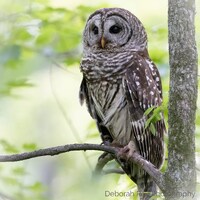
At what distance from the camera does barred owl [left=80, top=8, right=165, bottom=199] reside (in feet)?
15.5

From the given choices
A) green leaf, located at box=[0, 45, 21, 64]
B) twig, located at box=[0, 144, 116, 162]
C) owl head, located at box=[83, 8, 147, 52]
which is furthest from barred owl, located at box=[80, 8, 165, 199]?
twig, located at box=[0, 144, 116, 162]

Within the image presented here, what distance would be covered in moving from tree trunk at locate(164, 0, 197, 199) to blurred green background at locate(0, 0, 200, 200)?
168 mm

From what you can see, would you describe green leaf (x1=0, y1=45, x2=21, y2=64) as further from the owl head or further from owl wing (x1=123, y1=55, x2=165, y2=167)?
owl wing (x1=123, y1=55, x2=165, y2=167)

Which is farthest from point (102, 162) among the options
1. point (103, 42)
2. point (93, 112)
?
point (103, 42)

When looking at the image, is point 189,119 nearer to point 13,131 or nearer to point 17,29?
point 17,29

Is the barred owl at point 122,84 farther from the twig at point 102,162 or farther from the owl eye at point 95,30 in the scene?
the twig at point 102,162

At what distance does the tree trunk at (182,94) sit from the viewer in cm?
304

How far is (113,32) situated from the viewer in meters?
5.25

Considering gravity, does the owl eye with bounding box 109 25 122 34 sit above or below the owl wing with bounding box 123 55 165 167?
above

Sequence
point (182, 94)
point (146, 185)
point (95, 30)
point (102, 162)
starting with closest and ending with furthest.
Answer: point (182, 94), point (102, 162), point (146, 185), point (95, 30)

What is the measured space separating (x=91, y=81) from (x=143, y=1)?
11.2 feet

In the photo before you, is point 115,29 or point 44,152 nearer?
point 44,152

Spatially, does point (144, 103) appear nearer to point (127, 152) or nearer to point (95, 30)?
point (127, 152)

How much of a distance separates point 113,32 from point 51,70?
3.05 ft
